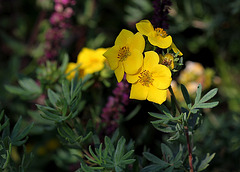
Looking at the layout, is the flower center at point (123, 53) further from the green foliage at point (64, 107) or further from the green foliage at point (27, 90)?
the green foliage at point (27, 90)


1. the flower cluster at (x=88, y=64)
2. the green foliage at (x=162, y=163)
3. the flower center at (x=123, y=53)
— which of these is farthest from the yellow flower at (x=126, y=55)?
the flower cluster at (x=88, y=64)

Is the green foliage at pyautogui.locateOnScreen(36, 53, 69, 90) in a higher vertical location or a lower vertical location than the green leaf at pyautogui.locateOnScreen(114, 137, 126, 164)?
lower

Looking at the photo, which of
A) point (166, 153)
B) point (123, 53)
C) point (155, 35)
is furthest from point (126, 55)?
point (166, 153)

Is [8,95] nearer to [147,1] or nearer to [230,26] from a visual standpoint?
[147,1]

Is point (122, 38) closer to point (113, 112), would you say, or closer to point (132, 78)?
point (132, 78)

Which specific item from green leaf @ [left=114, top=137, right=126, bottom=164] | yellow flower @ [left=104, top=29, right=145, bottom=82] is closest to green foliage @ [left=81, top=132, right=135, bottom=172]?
green leaf @ [left=114, top=137, right=126, bottom=164]

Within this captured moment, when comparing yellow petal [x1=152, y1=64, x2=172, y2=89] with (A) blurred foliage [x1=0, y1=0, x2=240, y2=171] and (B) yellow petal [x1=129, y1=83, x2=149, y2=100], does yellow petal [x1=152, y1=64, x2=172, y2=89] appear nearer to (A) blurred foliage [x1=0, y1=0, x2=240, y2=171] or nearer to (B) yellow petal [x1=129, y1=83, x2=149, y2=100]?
(B) yellow petal [x1=129, y1=83, x2=149, y2=100]
